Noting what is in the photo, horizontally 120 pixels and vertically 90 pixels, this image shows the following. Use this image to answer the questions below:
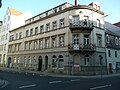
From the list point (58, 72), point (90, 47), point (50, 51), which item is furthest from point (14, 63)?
point (90, 47)

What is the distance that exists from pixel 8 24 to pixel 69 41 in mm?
31919

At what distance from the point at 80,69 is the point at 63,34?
308 inches

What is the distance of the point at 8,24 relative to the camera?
2051 inches

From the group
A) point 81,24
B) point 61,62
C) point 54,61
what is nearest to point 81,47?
point 81,24

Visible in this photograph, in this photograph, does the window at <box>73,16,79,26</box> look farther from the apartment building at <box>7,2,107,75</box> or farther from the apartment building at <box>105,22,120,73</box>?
the apartment building at <box>105,22,120,73</box>

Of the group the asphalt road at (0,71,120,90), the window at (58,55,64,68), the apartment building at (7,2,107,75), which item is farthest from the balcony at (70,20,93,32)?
the asphalt road at (0,71,120,90)

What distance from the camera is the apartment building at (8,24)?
5050cm

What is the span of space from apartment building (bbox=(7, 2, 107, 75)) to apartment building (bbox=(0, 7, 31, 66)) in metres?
15.1

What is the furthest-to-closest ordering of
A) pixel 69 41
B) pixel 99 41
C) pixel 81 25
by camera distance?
pixel 99 41, pixel 69 41, pixel 81 25

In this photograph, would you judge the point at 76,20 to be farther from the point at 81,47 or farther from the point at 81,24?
the point at 81,47

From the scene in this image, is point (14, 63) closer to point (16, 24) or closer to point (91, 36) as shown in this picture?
point (16, 24)

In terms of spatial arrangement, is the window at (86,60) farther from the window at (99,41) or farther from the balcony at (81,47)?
the window at (99,41)

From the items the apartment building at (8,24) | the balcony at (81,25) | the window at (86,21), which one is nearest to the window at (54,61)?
the balcony at (81,25)

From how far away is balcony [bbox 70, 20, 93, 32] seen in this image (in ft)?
90.1
